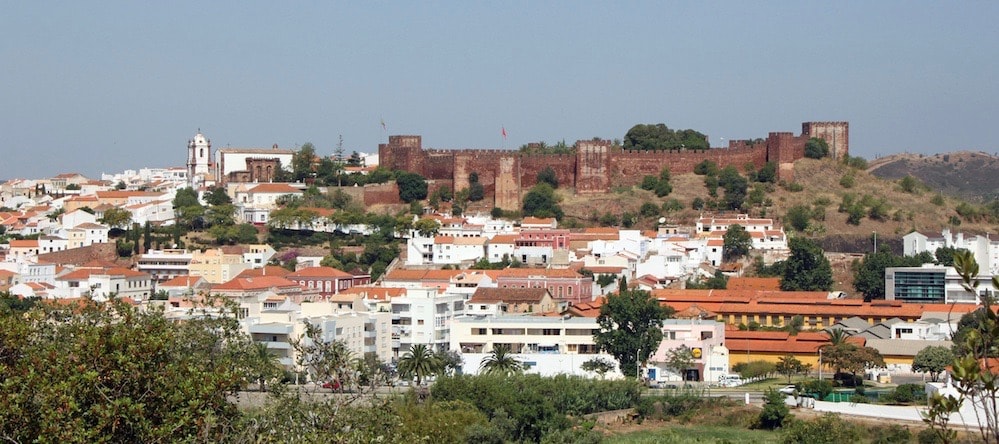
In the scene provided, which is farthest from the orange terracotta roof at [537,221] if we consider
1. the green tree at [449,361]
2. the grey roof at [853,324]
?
the green tree at [449,361]

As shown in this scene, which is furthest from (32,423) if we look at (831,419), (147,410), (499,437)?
(831,419)

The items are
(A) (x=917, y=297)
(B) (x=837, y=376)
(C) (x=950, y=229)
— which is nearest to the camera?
(B) (x=837, y=376)

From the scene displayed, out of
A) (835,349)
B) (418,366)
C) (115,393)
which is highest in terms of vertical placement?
(115,393)

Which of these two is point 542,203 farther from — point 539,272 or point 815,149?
point 539,272

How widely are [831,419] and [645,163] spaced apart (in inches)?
1490

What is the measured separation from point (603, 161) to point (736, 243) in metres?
11.3

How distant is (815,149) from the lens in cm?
6344

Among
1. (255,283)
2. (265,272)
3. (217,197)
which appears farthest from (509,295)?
(217,197)

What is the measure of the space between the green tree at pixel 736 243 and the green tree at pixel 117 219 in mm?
22729

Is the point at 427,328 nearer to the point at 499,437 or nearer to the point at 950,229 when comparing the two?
the point at 499,437

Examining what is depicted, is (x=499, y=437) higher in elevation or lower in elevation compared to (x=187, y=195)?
lower

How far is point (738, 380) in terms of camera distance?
36.1 meters

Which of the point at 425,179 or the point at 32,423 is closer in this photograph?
the point at 32,423

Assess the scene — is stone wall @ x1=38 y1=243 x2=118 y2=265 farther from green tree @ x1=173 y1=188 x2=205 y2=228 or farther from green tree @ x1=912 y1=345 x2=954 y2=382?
green tree @ x1=912 y1=345 x2=954 y2=382
